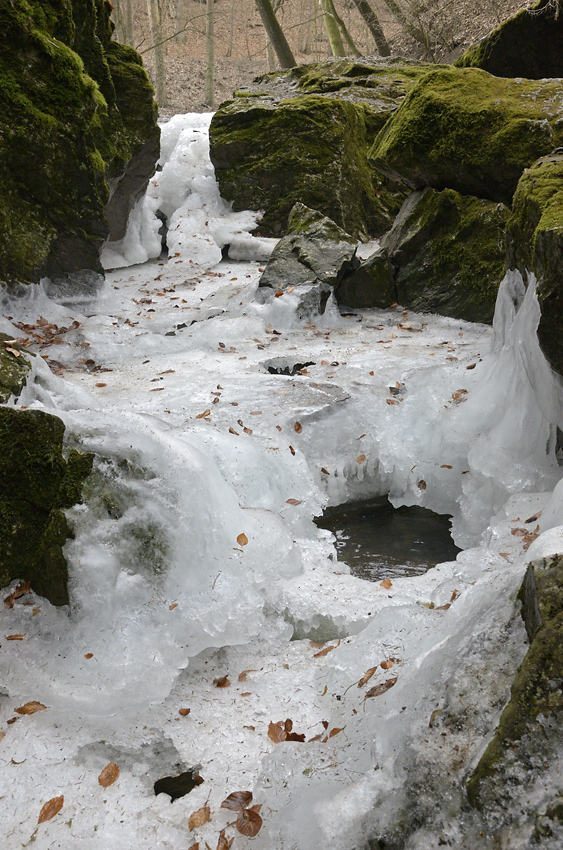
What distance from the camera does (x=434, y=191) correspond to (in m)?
7.07

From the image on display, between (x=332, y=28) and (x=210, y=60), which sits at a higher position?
(x=332, y=28)

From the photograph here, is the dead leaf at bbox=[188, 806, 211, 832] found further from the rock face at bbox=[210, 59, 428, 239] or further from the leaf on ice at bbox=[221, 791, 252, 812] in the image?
the rock face at bbox=[210, 59, 428, 239]

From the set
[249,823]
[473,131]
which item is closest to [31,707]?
[249,823]

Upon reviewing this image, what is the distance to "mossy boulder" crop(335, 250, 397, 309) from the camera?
23.8 feet

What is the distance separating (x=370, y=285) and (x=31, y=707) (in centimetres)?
599

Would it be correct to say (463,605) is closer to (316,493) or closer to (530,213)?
(316,493)

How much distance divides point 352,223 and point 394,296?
10.0ft

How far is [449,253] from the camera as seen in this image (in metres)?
6.89

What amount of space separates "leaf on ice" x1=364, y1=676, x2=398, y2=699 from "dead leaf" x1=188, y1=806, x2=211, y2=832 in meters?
0.72

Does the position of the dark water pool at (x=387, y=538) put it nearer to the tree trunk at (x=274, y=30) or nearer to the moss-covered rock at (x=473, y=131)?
the moss-covered rock at (x=473, y=131)

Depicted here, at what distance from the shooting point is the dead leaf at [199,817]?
209cm

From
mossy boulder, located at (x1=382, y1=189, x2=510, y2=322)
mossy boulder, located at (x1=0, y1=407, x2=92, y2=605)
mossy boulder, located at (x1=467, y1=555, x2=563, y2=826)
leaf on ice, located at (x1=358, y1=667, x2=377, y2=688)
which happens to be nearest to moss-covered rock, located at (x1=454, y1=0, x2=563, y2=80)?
mossy boulder, located at (x1=382, y1=189, x2=510, y2=322)

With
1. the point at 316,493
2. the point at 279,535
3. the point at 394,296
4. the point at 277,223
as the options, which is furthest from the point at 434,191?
the point at 279,535

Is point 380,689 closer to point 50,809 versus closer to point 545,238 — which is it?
point 50,809
